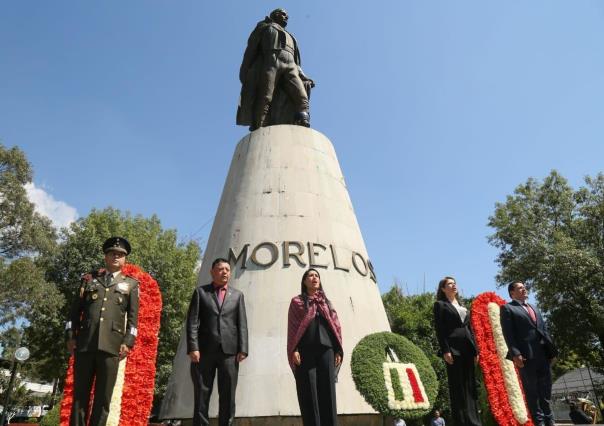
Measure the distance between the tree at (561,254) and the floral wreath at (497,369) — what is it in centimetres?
1852

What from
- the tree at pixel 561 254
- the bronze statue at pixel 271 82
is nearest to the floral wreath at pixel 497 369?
the bronze statue at pixel 271 82

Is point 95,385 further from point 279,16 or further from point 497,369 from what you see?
point 279,16

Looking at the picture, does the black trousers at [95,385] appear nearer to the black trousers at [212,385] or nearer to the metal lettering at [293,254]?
the black trousers at [212,385]

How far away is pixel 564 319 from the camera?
2511 cm

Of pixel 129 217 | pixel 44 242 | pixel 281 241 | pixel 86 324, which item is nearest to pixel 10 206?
pixel 44 242

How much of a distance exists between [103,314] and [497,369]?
5.63 m

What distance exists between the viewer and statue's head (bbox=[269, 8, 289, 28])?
12.6m

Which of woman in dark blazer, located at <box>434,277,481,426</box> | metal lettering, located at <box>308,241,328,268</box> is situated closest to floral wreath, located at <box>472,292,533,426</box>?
woman in dark blazer, located at <box>434,277,481,426</box>

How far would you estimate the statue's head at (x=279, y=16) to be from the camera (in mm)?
12625

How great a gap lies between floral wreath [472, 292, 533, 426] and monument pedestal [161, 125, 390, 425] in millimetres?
1714

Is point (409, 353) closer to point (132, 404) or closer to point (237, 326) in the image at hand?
point (237, 326)

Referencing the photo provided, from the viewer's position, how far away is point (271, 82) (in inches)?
457

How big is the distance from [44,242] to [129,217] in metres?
6.34

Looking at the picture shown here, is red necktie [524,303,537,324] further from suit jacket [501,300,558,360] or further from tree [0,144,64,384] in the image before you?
tree [0,144,64,384]
